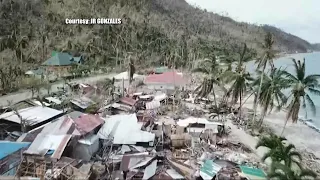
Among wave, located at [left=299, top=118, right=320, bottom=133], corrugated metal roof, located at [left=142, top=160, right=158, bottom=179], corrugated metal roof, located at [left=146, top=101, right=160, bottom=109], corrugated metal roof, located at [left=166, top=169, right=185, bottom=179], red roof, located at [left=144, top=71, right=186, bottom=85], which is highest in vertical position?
red roof, located at [left=144, top=71, right=186, bottom=85]

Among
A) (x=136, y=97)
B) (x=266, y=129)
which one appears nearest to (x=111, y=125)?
(x=136, y=97)

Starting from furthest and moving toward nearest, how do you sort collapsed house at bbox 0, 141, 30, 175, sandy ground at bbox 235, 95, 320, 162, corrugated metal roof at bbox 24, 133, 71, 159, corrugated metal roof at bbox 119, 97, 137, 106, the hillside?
the hillside → corrugated metal roof at bbox 119, 97, 137, 106 → sandy ground at bbox 235, 95, 320, 162 → corrugated metal roof at bbox 24, 133, 71, 159 → collapsed house at bbox 0, 141, 30, 175

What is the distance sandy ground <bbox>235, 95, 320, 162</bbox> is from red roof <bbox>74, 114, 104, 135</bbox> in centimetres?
1240

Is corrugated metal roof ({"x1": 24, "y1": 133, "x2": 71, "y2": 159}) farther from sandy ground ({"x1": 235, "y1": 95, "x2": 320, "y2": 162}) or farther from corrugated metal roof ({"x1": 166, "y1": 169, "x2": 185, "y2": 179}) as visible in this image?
sandy ground ({"x1": 235, "y1": 95, "x2": 320, "y2": 162})

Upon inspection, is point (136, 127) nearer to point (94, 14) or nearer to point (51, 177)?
point (51, 177)

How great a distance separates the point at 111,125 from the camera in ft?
75.2

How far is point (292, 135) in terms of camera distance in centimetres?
3397

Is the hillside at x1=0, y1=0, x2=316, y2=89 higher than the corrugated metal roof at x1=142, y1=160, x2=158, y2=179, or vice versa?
the hillside at x1=0, y1=0, x2=316, y2=89

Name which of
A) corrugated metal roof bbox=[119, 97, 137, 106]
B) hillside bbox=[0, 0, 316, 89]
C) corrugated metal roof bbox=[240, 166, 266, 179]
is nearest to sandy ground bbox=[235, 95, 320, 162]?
corrugated metal roof bbox=[240, 166, 266, 179]

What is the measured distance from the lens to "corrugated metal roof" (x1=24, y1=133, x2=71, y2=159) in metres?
17.8

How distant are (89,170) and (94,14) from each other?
75.3m

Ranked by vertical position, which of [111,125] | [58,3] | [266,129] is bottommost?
[266,129]

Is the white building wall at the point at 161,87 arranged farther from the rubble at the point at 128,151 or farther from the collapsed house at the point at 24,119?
Answer: the collapsed house at the point at 24,119

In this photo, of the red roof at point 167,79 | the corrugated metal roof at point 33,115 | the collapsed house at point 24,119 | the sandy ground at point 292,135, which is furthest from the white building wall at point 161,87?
the collapsed house at point 24,119
